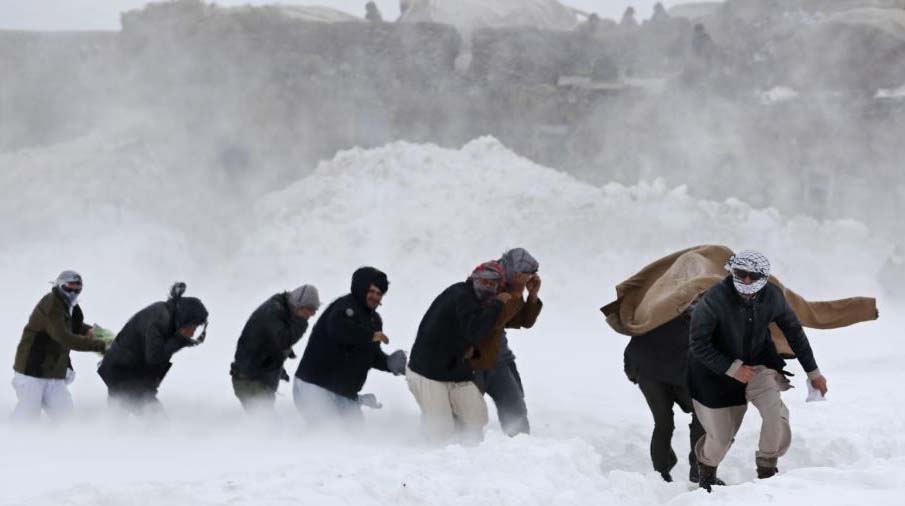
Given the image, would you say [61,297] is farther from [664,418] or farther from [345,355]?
[664,418]

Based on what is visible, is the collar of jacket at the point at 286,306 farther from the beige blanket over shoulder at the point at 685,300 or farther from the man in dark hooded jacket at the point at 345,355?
the beige blanket over shoulder at the point at 685,300

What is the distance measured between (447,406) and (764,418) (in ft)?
6.74

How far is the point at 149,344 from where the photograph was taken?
7.12 metres

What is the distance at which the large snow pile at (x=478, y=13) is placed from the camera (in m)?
25.5

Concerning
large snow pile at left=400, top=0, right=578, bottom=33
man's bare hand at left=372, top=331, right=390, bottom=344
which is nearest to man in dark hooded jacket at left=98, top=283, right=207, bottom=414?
man's bare hand at left=372, top=331, right=390, bottom=344

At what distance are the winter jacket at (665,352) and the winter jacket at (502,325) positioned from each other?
692 millimetres

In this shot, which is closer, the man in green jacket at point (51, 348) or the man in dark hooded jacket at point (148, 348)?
the man in dark hooded jacket at point (148, 348)

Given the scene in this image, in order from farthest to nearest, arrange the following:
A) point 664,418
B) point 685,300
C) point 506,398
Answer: point 506,398
point 664,418
point 685,300

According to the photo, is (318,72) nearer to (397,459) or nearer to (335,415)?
(335,415)

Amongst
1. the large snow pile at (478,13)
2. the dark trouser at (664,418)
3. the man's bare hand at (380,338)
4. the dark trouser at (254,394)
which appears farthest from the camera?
the large snow pile at (478,13)

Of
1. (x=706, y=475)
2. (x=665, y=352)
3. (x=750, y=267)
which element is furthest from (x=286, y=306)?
(x=750, y=267)

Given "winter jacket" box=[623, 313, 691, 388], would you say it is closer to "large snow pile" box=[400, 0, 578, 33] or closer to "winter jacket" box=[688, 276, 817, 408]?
"winter jacket" box=[688, 276, 817, 408]

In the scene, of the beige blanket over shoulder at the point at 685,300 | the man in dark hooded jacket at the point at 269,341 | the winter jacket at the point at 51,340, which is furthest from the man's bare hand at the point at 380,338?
the winter jacket at the point at 51,340

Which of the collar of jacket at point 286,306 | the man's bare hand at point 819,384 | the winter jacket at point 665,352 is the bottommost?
the man's bare hand at point 819,384
